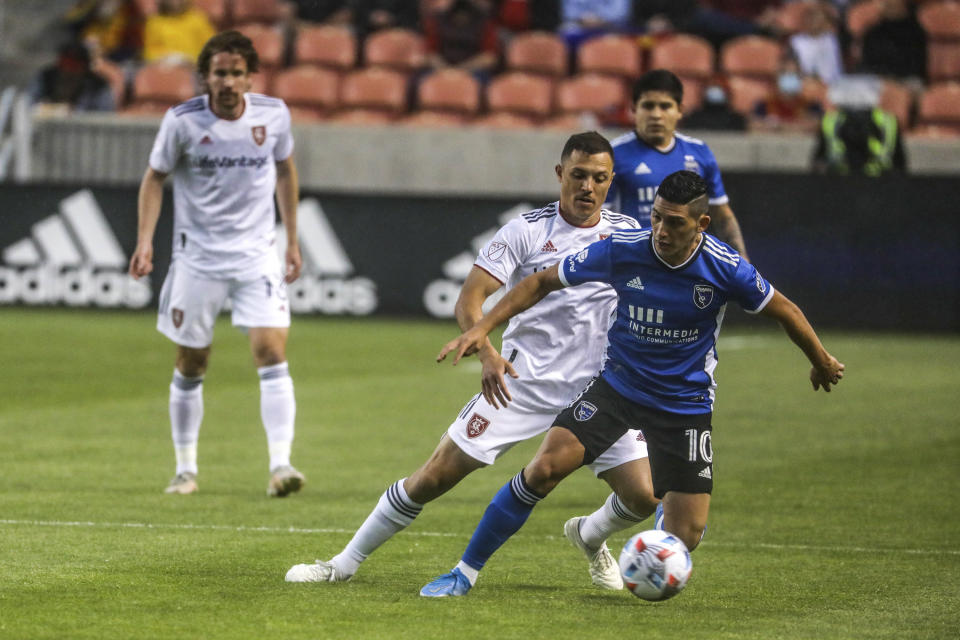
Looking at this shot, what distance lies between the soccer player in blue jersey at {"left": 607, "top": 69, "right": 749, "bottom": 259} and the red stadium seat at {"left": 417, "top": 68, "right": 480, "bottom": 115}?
11.0 m

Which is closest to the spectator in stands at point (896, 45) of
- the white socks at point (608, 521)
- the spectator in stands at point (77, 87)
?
the spectator in stands at point (77, 87)

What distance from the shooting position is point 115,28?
21.0 m

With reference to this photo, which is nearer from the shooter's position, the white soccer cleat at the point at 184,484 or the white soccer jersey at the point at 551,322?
the white soccer jersey at the point at 551,322

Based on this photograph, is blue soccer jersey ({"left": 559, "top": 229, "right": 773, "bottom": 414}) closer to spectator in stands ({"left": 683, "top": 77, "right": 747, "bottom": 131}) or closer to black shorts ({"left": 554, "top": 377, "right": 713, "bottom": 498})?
black shorts ({"left": 554, "top": 377, "right": 713, "bottom": 498})

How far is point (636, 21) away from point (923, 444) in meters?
11.2

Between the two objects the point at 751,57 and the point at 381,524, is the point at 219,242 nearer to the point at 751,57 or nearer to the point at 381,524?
the point at 381,524

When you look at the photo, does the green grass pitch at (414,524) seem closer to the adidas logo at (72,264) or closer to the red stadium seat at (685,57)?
the adidas logo at (72,264)

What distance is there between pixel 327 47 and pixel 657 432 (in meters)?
15.0

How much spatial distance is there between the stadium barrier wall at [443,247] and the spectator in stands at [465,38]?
10.1 feet

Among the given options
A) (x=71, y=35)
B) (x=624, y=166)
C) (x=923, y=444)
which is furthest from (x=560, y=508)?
(x=71, y=35)

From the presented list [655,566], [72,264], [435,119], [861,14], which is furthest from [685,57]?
[655,566]

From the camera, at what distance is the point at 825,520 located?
7.93m

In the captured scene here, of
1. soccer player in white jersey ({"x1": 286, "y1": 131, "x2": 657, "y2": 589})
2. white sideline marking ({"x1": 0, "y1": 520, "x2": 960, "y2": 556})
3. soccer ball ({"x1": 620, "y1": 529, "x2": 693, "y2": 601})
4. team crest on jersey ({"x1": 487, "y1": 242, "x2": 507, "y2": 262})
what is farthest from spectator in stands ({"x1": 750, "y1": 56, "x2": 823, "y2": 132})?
soccer ball ({"x1": 620, "y1": 529, "x2": 693, "y2": 601})

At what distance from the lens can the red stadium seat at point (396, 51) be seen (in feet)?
65.8
